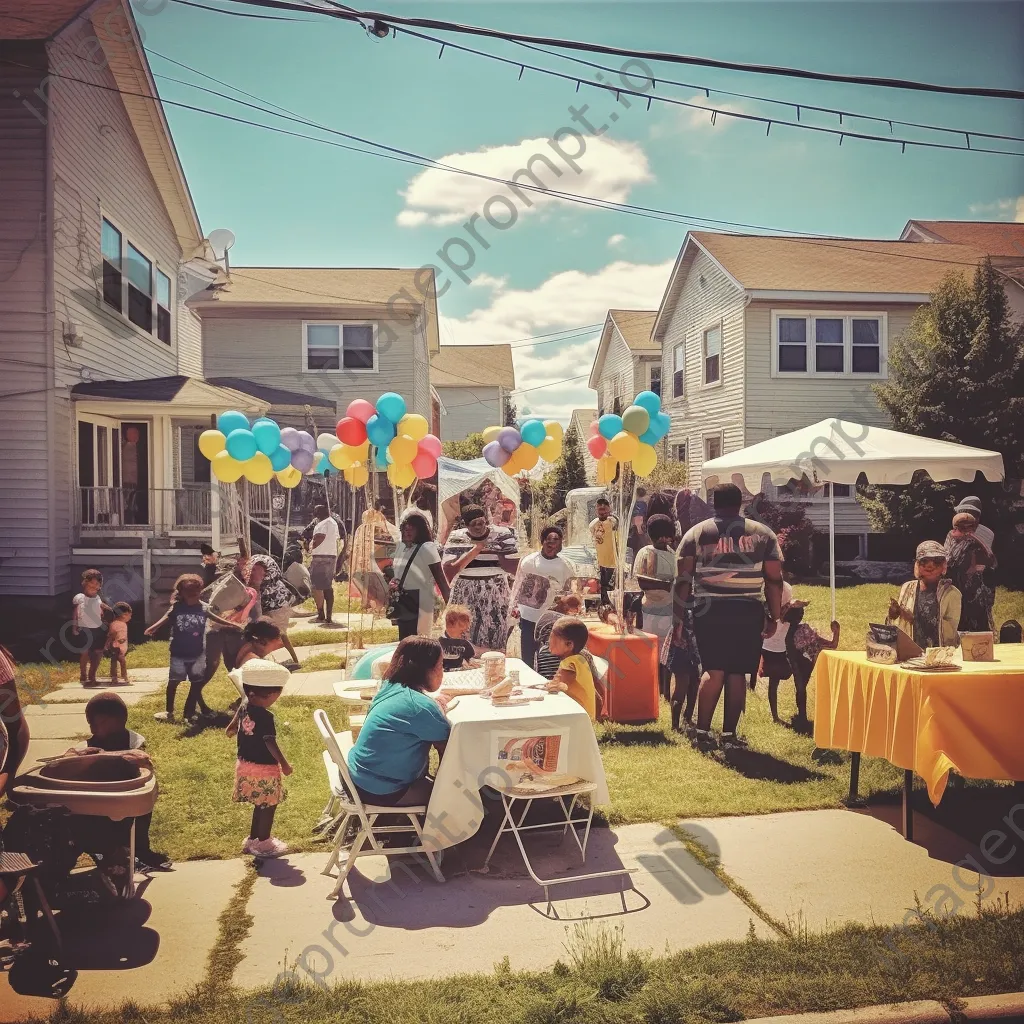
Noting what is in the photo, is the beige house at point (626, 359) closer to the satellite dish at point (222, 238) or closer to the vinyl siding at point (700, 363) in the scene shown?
the vinyl siding at point (700, 363)

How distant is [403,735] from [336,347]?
20197 mm

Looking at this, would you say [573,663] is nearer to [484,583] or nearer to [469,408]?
[484,583]

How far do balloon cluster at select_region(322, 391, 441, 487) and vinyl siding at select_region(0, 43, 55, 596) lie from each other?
605 centimetres

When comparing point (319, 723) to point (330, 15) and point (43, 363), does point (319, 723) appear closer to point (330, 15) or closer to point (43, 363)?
point (330, 15)

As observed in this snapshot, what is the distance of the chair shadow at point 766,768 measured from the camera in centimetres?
601

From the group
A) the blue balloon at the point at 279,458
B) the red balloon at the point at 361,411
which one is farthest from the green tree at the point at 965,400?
the blue balloon at the point at 279,458

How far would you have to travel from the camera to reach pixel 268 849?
4801 mm

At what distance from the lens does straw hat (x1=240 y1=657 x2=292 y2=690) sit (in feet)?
15.4

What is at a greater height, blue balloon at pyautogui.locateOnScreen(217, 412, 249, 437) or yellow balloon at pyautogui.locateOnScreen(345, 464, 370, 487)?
blue balloon at pyautogui.locateOnScreen(217, 412, 249, 437)

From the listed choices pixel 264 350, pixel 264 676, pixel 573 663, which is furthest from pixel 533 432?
pixel 264 350

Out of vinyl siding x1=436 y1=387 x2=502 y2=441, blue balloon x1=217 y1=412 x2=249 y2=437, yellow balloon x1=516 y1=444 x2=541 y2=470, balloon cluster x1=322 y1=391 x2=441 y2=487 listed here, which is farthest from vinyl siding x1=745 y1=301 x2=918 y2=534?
vinyl siding x1=436 y1=387 x2=502 y2=441

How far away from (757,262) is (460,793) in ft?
61.9

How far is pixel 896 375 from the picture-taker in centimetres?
1858

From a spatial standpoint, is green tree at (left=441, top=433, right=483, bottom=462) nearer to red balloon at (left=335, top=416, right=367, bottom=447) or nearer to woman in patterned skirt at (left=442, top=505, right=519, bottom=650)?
red balloon at (left=335, top=416, right=367, bottom=447)
